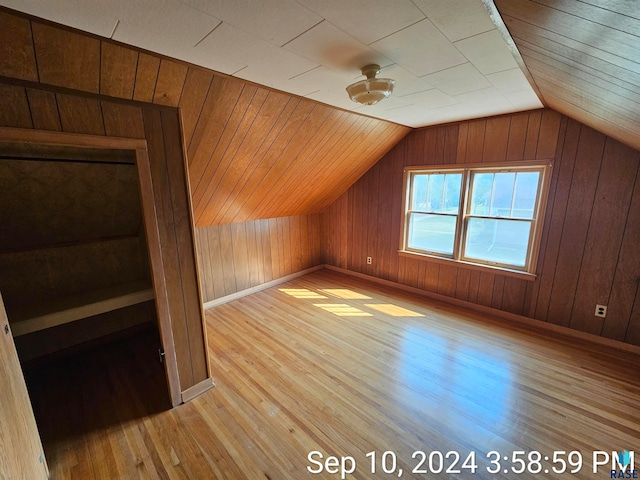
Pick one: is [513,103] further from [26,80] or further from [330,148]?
[26,80]

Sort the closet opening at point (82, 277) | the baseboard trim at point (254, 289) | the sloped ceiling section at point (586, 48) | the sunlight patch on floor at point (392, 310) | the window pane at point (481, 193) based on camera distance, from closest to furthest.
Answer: the sloped ceiling section at point (586, 48) → the closet opening at point (82, 277) → the window pane at point (481, 193) → the sunlight patch on floor at point (392, 310) → the baseboard trim at point (254, 289)

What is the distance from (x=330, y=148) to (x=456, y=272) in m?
2.26

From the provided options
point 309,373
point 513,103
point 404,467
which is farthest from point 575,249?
point 309,373

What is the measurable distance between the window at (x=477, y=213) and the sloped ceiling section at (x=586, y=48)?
43.6 inches

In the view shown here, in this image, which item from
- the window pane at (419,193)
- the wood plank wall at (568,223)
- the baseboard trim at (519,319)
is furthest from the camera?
the window pane at (419,193)

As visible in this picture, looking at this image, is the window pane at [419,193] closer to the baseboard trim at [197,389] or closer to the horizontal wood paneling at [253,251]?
the horizontal wood paneling at [253,251]

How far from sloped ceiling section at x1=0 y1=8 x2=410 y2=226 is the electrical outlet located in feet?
9.15

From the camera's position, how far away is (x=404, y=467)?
1.50 meters

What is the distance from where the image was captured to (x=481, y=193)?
3213 mm

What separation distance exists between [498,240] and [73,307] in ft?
13.8

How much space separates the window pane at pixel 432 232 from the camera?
3.56 metres

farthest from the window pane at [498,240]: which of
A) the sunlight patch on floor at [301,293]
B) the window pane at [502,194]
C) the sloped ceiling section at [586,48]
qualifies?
the sunlight patch on floor at [301,293]

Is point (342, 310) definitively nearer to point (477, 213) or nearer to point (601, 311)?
point (477, 213)

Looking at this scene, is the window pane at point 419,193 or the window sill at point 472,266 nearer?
the window sill at point 472,266
